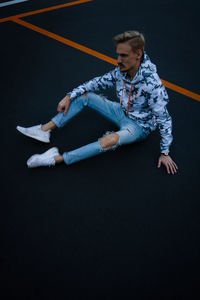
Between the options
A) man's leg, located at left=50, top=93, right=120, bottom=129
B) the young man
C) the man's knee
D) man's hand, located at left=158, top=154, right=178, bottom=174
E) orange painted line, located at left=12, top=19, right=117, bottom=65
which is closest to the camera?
the young man

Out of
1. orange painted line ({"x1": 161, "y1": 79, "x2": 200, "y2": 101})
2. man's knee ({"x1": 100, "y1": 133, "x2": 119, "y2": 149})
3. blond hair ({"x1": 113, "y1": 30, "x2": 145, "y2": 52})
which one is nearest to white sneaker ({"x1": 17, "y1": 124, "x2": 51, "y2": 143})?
man's knee ({"x1": 100, "y1": 133, "x2": 119, "y2": 149})

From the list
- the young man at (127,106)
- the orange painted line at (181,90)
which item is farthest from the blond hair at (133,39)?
the orange painted line at (181,90)

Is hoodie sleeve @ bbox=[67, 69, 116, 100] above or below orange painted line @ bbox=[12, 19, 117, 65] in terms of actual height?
below

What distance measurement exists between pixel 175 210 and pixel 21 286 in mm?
1740

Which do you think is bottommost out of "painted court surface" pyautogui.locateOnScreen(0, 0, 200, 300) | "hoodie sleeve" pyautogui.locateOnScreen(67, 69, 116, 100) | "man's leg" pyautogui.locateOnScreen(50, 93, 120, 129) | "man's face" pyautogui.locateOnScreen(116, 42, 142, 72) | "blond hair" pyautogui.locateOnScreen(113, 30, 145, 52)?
"painted court surface" pyautogui.locateOnScreen(0, 0, 200, 300)

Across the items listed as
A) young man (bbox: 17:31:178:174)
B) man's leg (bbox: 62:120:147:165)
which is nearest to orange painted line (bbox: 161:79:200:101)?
young man (bbox: 17:31:178:174)

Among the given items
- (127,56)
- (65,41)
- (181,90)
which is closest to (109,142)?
(127,56)

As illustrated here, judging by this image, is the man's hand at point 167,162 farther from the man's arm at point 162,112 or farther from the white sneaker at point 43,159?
the white sneaker at point 43,159

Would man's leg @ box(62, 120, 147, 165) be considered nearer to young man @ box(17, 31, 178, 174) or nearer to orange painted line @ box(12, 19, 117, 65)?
young man @ box(17, 31, 178, 174)

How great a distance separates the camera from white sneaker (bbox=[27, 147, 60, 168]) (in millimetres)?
2768

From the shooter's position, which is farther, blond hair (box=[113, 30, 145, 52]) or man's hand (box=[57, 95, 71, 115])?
man's hand (box=[57, 95, 71, 115])

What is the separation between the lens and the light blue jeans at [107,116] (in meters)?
2.61

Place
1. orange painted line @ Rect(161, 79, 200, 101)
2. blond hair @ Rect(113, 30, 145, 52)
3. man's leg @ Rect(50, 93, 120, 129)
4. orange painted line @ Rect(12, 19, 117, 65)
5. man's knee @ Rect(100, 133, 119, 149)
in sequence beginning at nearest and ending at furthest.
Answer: blond hair @ Rect(113, 30, 145, 52)
man's knee @ Rect(100, 133, 119, 149)
man's leg @ Rect(50, 93, 120, 129)
orange painted line @ Rect(161, 79, 200, 101)
orange painted line @ Rect(12, 19, 117, 65)

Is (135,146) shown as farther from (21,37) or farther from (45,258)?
(21,37)
